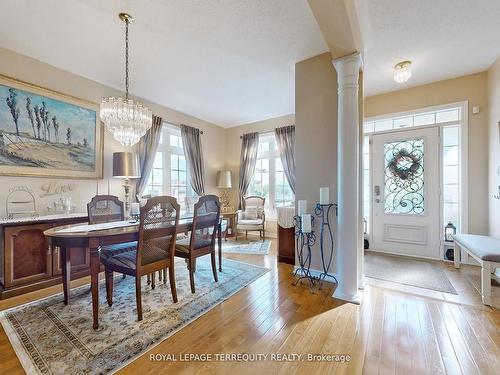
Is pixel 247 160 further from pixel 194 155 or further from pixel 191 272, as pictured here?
pixel 191 272

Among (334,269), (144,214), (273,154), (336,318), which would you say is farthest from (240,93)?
(336,318)

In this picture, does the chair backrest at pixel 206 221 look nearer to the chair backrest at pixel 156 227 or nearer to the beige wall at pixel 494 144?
the chair backrest at pixel 156 227

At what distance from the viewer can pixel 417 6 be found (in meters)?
2.10

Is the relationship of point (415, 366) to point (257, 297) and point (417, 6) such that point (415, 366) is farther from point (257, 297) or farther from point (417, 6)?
point (417, 6)

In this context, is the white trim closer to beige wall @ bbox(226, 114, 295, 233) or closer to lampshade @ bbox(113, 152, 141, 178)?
beige wall @ bbox(226, 114, 295, 233)

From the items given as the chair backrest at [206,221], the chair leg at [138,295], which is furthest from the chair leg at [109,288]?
the chair backrest at [206,221]

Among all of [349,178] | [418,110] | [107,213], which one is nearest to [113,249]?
[107,213]

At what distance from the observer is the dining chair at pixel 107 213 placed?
236 cm

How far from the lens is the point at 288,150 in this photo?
494 centimetres

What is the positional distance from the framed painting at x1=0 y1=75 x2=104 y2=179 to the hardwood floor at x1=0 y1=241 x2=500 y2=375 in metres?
1.58

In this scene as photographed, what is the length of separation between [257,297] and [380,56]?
10.8ft

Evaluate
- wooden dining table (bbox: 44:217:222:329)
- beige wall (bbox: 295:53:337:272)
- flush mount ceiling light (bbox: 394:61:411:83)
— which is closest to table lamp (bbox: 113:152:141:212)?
wooden dining table (bbox: 44:217:222:329)

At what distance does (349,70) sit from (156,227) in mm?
2447

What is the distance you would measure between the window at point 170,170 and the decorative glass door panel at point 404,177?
3.96 metres
